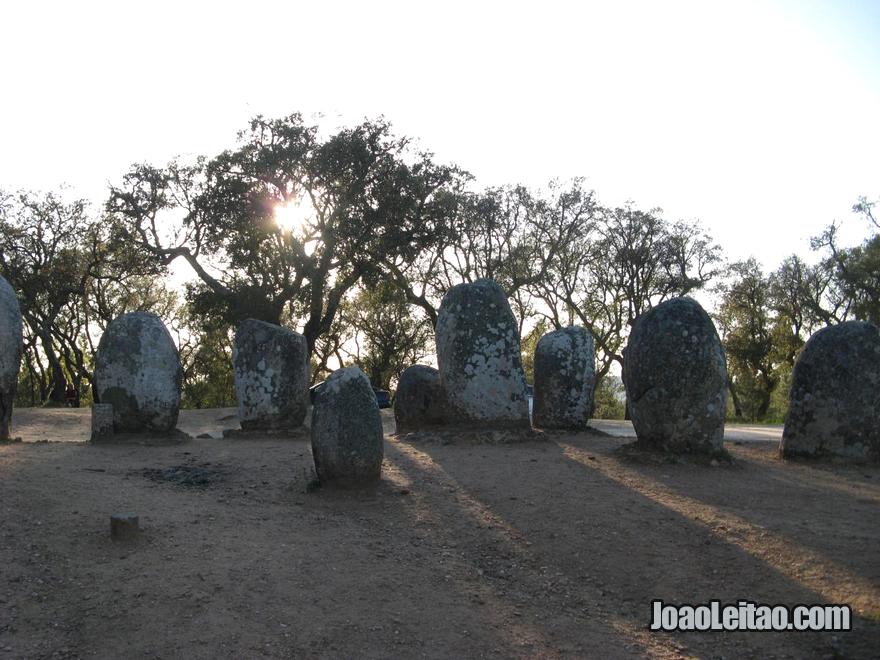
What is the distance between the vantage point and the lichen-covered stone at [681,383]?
1091 centimetres

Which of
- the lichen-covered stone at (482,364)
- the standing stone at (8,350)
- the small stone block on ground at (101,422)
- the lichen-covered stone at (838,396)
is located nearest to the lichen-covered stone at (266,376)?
the small stone block on ground at (101,422)

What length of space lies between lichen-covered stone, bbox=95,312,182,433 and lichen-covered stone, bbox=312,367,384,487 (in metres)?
5.94

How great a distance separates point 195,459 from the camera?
11.3 m

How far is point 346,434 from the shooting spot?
29.5ft

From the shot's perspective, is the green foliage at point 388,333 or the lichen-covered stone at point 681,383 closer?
the lichen-covered stone at point 681,383

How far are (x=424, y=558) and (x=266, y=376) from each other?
837 cm

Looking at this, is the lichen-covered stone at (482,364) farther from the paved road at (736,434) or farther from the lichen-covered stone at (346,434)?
the lichen-covered stone at (346,434)

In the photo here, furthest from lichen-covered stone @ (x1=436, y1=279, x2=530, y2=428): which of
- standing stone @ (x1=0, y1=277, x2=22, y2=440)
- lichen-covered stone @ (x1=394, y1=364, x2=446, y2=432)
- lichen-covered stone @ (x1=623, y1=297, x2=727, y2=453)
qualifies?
standing stone @ (x1=0, y1=277, x2=22, y2=440)

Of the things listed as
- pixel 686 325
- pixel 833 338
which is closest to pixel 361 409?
pixel 686 325

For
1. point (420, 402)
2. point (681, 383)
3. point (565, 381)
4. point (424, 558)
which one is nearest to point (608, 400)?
point (565, 381)

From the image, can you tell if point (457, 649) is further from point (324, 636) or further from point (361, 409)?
point (361, 409)

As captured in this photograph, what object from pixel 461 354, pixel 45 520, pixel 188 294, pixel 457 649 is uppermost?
pixel 188 294

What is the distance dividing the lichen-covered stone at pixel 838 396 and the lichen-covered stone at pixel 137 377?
10866 millimetres

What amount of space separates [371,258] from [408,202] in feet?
7.83
